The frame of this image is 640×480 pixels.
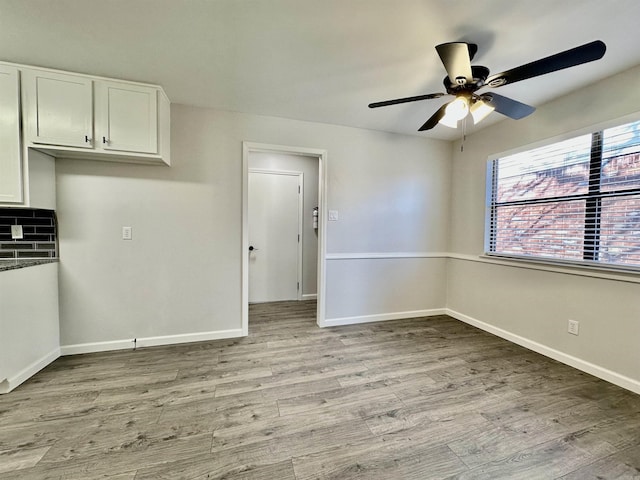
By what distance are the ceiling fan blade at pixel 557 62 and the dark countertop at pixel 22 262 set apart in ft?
11.5

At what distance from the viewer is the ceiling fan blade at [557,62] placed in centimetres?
132

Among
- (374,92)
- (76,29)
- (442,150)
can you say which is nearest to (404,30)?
(374,92)

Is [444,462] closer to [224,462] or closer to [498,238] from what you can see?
[224,462]

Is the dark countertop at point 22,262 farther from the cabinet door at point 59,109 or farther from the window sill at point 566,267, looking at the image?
the window sill at point 566,267

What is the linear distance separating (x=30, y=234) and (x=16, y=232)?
9 centimetres

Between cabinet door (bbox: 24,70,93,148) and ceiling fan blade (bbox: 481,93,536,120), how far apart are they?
304 cm

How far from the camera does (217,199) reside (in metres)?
2.85

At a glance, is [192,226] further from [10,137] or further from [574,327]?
[574,327]

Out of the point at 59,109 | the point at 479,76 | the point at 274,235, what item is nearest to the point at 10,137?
the point at 59,109

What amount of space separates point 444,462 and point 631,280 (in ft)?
6.55

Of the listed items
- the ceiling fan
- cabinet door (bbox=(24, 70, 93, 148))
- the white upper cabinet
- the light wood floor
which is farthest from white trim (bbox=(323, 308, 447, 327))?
cabinet door (bbox=(24, 70, 93, 148))

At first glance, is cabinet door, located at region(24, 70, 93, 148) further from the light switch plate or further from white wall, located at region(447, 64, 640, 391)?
white wall, located at region(447, 64, 640, 391)

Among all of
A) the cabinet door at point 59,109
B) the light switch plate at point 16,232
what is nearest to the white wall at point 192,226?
the light switch plate at point 16,232

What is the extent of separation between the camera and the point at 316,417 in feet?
5.62
